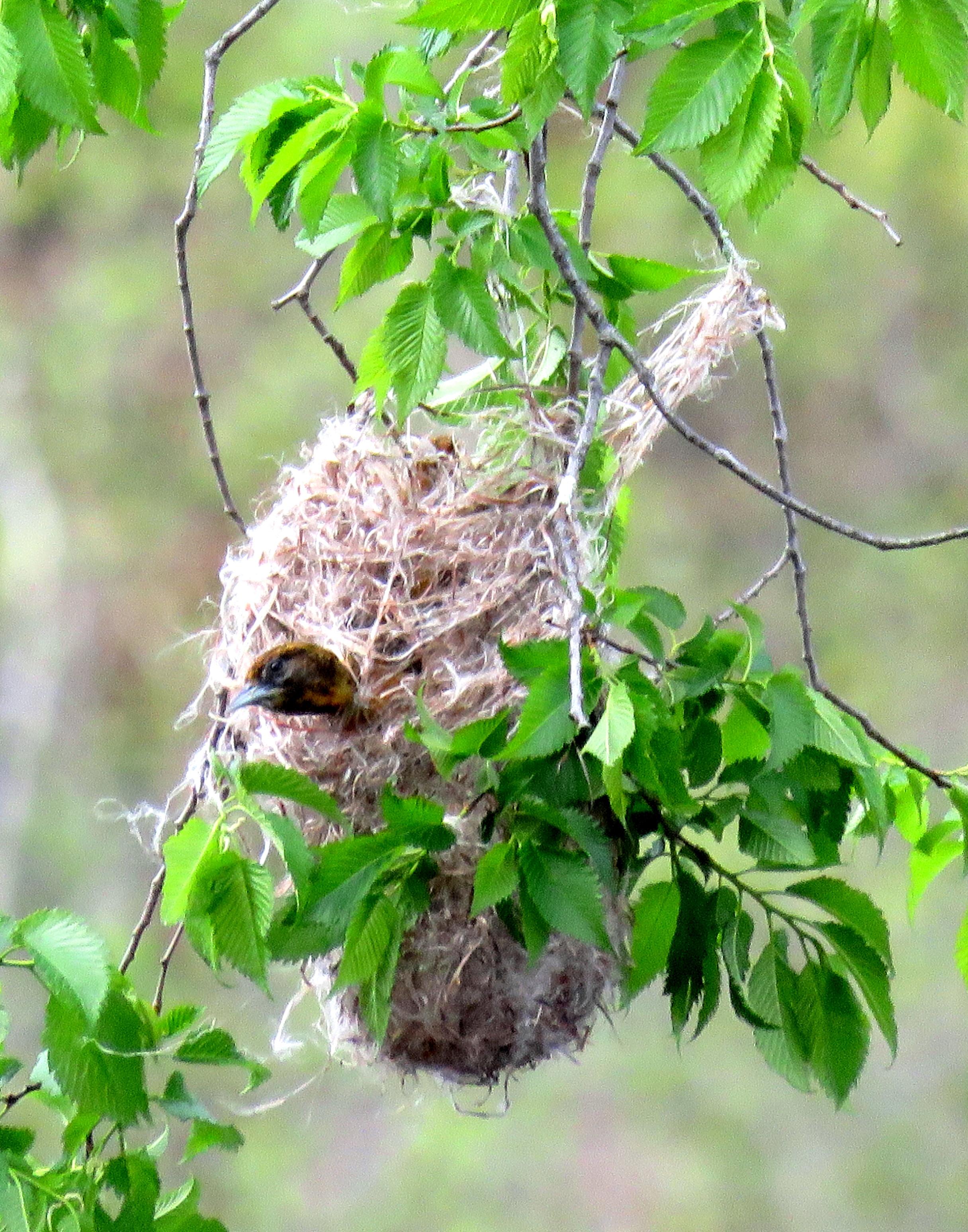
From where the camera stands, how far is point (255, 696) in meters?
1.86

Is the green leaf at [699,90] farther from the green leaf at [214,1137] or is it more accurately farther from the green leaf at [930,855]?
the green leaf at [214,1137]

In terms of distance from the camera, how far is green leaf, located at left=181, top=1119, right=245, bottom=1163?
1.72 m

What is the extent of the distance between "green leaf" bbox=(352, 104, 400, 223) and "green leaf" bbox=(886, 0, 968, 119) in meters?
0.48

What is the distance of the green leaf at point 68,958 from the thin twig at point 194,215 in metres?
0.67

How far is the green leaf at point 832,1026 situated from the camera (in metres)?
1.70

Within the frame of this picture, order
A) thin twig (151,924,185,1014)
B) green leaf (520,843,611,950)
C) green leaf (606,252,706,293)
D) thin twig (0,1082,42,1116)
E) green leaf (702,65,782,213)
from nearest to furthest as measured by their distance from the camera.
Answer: green leaf (702,65,782,213), green leaf (520,843,611,950), thin twig (0,1082,42,1116), thin twig (151,924,185,1014), green leaf (606,252,706,293)

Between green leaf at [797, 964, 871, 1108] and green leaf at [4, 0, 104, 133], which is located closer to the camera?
green leaf at [4, 0, 104, 133]

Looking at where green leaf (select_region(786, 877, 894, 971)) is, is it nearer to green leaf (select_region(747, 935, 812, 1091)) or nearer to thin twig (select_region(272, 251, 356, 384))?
green leaf (select_region(747, 935, 812, 1091))

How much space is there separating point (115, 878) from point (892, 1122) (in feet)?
12.5

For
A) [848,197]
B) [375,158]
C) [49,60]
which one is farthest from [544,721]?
[848,197]

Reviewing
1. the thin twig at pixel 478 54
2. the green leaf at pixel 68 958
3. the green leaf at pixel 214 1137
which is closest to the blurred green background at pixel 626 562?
the thin twig at pixel 478 54

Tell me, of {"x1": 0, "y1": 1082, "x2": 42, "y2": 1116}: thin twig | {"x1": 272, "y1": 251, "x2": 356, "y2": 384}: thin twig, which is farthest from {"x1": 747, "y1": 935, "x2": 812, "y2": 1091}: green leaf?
{"x1": 272, "y1": 251, "x2": 356, "y2": 384}: thin twig

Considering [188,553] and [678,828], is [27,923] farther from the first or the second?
[188,553]

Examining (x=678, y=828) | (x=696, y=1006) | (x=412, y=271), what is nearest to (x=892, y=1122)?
(x=412, y=271)
